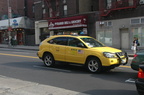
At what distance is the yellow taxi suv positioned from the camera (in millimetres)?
8109

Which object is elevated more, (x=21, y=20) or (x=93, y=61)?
(x=21, y=20)

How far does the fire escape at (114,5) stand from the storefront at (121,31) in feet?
4.00

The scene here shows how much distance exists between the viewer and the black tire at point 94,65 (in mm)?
8273

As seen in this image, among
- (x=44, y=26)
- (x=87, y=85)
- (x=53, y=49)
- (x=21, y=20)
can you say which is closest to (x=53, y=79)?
(x=87, y=85)

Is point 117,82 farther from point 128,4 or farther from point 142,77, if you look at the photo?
point 128,4

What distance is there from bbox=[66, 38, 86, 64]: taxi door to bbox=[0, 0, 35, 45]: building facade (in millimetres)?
24789

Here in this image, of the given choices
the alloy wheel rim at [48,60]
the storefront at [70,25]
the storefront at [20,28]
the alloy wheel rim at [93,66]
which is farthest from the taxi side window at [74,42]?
the storefront at [20,28]

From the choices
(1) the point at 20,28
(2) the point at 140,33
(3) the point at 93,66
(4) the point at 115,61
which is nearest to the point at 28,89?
(3) the point at 93,66

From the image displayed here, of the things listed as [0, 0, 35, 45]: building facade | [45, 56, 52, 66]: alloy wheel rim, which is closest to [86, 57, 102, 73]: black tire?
[45, 56, 52, 66]: alloy wheel rim

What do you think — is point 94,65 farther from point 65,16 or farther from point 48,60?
point 65,16

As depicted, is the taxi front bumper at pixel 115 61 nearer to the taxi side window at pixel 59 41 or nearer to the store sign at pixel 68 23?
the taxi side window at pixel 59 41

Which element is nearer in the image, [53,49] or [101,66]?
[101,66]

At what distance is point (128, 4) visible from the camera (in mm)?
20531

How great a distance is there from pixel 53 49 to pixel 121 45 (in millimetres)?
13726
